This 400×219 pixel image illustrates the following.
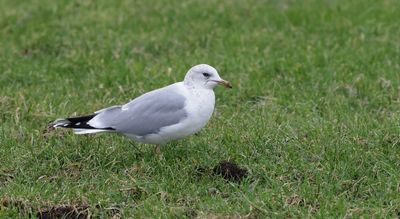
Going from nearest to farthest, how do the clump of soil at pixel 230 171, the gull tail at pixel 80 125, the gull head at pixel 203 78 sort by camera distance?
the clump of soil at pixel 230 171 < the gull tail at pixel 80 125 < the gull head at pixel 203 78

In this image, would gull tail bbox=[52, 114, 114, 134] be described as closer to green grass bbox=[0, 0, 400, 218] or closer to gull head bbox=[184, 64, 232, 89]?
green grass bbox=[0, 0, 400, 218]

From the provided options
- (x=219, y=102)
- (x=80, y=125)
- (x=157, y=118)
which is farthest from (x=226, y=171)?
(x=219, y=102)

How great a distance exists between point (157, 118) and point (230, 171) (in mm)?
579

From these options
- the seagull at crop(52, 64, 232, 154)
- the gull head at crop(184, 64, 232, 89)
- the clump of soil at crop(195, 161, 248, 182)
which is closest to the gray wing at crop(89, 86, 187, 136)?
the seagull at crop(52, 64, 232, 154)

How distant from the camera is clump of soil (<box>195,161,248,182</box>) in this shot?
5.36 meters

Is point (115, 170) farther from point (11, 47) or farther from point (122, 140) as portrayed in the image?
Result: point (11, 47)

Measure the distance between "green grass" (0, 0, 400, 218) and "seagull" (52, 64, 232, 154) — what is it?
197 millimetres

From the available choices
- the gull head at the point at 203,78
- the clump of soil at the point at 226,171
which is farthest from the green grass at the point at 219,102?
the gull head at the point at 203,78

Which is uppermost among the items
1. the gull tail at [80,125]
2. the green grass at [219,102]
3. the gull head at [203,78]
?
the gull head at [203,78]

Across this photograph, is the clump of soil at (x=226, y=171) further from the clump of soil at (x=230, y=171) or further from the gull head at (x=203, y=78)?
the gull head at (x=203, y=78)

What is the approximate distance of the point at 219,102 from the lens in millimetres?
7012

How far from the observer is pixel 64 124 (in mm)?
5574

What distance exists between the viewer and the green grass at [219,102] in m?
5.05

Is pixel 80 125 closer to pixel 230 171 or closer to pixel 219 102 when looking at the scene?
pixel 230 171
